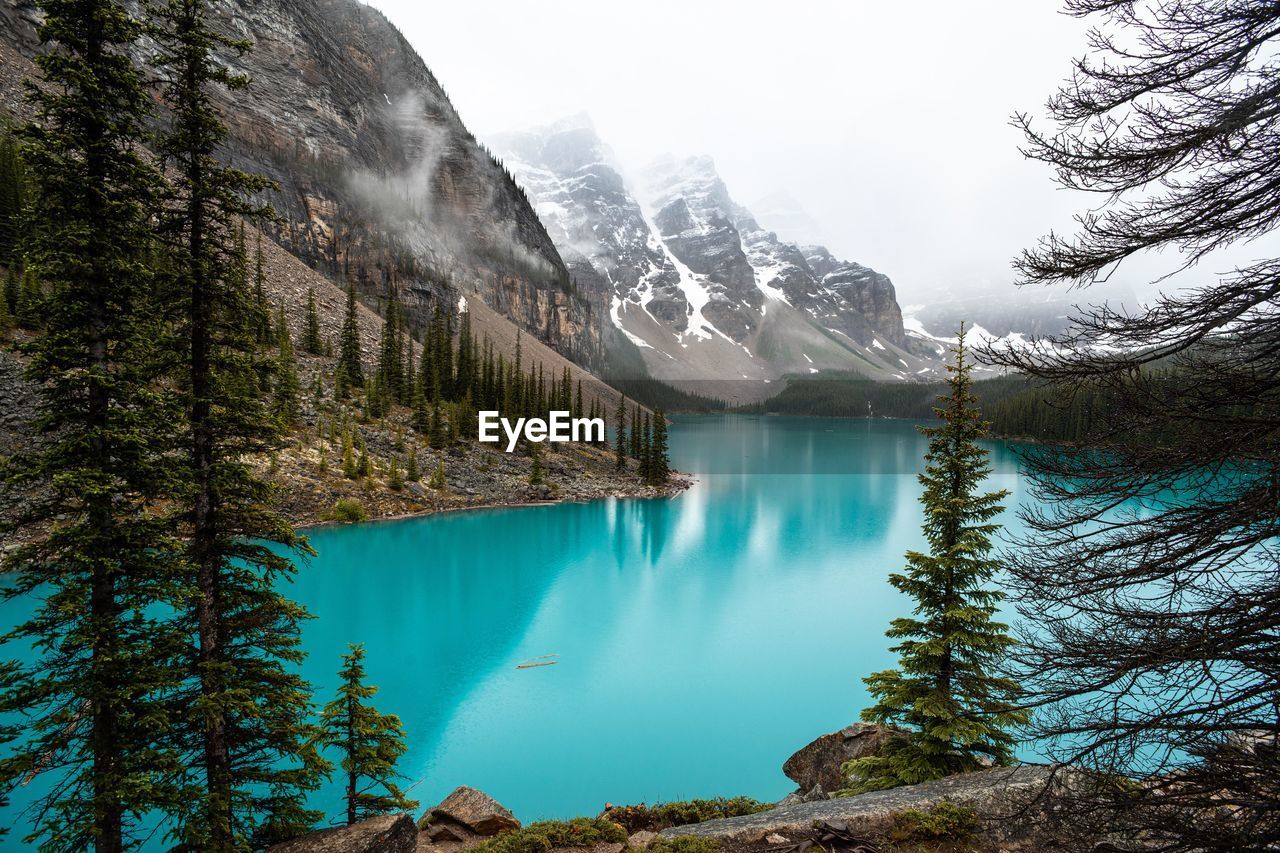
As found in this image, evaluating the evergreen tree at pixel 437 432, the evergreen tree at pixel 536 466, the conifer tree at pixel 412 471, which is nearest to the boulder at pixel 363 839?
the conifer tree at pixel 412 471

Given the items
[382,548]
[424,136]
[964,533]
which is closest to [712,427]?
[424,136]

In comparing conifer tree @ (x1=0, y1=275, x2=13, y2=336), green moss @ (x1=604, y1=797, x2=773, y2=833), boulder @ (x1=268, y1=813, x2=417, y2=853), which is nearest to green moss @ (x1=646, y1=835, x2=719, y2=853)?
green moss @ (x1=604, y1=797, x2=773, y2=833)

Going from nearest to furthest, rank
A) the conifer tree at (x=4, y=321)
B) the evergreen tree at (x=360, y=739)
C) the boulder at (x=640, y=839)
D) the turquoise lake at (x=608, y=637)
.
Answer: the boulder at (x=640, y=839), the evergreen tree at (x=360, y=739), the turquoise lake at (x=608, y=637), the conifer tree at (x=4, y=321)

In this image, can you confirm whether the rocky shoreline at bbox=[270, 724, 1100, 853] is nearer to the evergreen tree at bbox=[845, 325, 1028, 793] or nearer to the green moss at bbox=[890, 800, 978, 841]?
the green moss at bbox=[890, 800, 978, 841]

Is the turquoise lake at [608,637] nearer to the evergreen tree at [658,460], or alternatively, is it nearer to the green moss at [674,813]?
the green moss at [674,813]

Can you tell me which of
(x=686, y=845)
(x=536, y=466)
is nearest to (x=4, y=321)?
(x=536, y=466)

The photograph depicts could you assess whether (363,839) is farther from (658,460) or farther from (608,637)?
(658,460)
